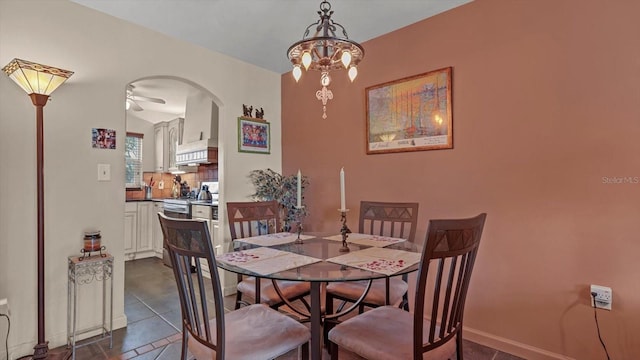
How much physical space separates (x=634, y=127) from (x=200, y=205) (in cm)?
384

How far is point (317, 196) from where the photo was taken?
329cm

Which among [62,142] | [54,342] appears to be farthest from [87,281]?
[62,142]

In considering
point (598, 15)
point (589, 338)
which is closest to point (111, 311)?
point (589, 338)

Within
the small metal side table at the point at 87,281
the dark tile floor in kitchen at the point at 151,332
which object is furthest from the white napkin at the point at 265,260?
the small metal side table at the point at 87,281

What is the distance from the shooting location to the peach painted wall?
173 cm

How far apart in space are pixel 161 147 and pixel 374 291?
186 inches

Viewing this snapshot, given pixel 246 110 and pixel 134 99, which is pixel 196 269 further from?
pixel 134 99

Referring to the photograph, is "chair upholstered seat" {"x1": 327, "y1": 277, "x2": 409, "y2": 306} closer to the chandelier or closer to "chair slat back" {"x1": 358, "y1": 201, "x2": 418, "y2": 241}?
"chair slat back" {"x1": 358, "y1": 201, "x2": 418, "y2": 241}

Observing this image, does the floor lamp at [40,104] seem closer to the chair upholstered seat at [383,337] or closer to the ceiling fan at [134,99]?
the chair upholstered seat at [383,337]

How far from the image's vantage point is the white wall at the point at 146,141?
5.25 metres

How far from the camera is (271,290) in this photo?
6.31 feet

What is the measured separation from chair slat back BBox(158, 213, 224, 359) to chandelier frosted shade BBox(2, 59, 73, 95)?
1428mm

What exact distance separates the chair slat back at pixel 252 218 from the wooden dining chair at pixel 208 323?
92 cm

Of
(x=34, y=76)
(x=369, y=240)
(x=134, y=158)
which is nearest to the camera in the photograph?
(x=34, y=76)
